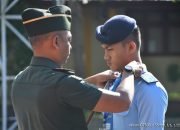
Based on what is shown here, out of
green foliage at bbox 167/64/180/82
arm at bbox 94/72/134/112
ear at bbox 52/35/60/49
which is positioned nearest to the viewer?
arm at bbox 94/72/134/112

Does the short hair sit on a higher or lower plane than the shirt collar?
higher

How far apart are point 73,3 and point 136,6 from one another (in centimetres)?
342

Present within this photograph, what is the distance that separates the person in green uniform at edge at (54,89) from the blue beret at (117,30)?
0.18m

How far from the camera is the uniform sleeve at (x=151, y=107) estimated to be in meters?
2.75

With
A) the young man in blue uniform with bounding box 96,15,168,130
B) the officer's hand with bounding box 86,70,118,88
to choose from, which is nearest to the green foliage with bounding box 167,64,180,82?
the officer's hand with bounding box 86,70,118,88

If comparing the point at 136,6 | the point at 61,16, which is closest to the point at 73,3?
the point at 136,6

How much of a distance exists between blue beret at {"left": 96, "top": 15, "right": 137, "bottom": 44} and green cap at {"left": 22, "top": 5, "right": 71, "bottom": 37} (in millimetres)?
243

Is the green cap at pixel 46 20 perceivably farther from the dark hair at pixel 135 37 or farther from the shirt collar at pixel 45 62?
the dark hair at pixel 135 37

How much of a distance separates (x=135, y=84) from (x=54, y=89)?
0.52 m

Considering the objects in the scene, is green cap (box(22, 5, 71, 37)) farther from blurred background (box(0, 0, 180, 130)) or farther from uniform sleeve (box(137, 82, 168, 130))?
blurred background (box(0, 0, 180, 130))

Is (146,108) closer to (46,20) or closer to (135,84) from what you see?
(135,84)

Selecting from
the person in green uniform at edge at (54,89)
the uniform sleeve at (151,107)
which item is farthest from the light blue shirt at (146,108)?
the person in green uniform at edge at (54,89)

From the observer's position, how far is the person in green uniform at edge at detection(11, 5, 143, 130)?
8.39ft

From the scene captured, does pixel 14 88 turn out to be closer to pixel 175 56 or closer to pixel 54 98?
pixel 54 98
